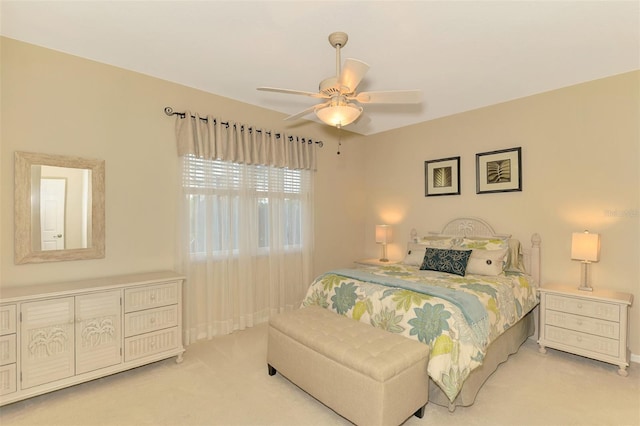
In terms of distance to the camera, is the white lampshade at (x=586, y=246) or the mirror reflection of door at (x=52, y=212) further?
the white lampshade at (x=586, y=246)

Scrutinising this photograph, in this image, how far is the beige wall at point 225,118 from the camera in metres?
2.65

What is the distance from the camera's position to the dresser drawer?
272cm

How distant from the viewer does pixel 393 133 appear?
16.6 ft

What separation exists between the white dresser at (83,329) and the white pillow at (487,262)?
117 inches

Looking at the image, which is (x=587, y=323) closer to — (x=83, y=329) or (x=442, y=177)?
(x=442, y=177)

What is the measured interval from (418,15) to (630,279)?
3.17 metres

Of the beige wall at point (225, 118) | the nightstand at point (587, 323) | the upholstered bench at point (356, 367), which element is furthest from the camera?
the nightstand at point (587, 323)

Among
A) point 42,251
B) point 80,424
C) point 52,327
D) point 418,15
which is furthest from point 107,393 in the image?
point 418,15

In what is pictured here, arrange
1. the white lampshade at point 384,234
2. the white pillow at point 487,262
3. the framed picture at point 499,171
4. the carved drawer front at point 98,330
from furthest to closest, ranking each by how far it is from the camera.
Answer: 1. the white lampshade at point 384,234
2. the framed picture at point 499,171
3. the white pillow at point 487,262
4. the carved drawer front at point 98,330

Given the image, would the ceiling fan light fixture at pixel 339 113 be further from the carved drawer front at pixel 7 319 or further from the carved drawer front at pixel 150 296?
the carved drawer front at pixel 7 319

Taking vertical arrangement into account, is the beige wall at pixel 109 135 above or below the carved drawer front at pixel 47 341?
above

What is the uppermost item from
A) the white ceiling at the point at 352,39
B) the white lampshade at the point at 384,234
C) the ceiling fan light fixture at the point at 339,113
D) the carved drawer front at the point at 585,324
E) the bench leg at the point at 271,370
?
the white ceiling at the point at 352,39

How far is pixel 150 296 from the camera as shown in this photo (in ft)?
9.31

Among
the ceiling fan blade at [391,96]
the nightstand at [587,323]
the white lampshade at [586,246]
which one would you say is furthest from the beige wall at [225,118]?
the ceiling fan blade at [391,96]
